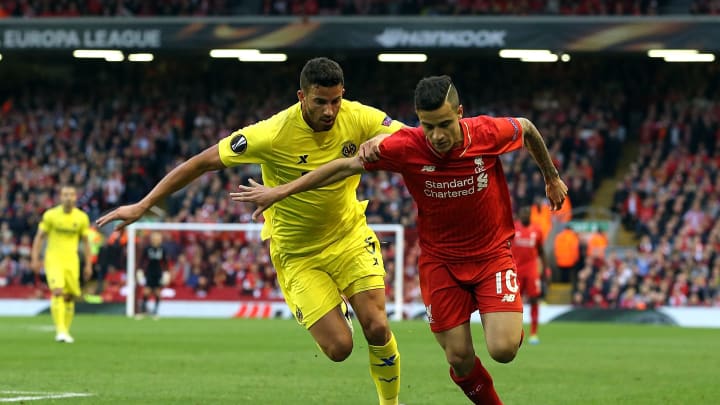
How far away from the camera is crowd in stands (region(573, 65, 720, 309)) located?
27.6m

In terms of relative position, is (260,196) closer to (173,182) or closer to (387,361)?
(173,182)

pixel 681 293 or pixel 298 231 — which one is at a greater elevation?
pixel 298 231

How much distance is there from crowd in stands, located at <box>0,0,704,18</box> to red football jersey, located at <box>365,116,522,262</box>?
2496 centimetres

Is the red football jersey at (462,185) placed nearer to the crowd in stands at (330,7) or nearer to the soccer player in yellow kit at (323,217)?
the soccer player in yellow kit at (323,217)

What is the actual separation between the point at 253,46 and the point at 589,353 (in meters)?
17.1

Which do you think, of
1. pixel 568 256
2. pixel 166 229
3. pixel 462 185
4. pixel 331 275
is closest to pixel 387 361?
pixel 331 275

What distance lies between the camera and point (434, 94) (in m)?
7.94

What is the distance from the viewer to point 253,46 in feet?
107

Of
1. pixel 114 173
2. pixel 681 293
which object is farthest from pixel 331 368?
pixel 114 173

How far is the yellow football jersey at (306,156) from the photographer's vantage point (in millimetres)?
9031

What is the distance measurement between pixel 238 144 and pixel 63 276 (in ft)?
36.3

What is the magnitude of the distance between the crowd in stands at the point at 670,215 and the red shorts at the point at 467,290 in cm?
1953

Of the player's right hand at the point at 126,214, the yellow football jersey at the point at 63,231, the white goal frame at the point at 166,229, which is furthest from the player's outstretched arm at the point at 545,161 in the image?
the white goal frame at the point at 166,229

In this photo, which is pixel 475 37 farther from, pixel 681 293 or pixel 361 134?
pixel 361 134
